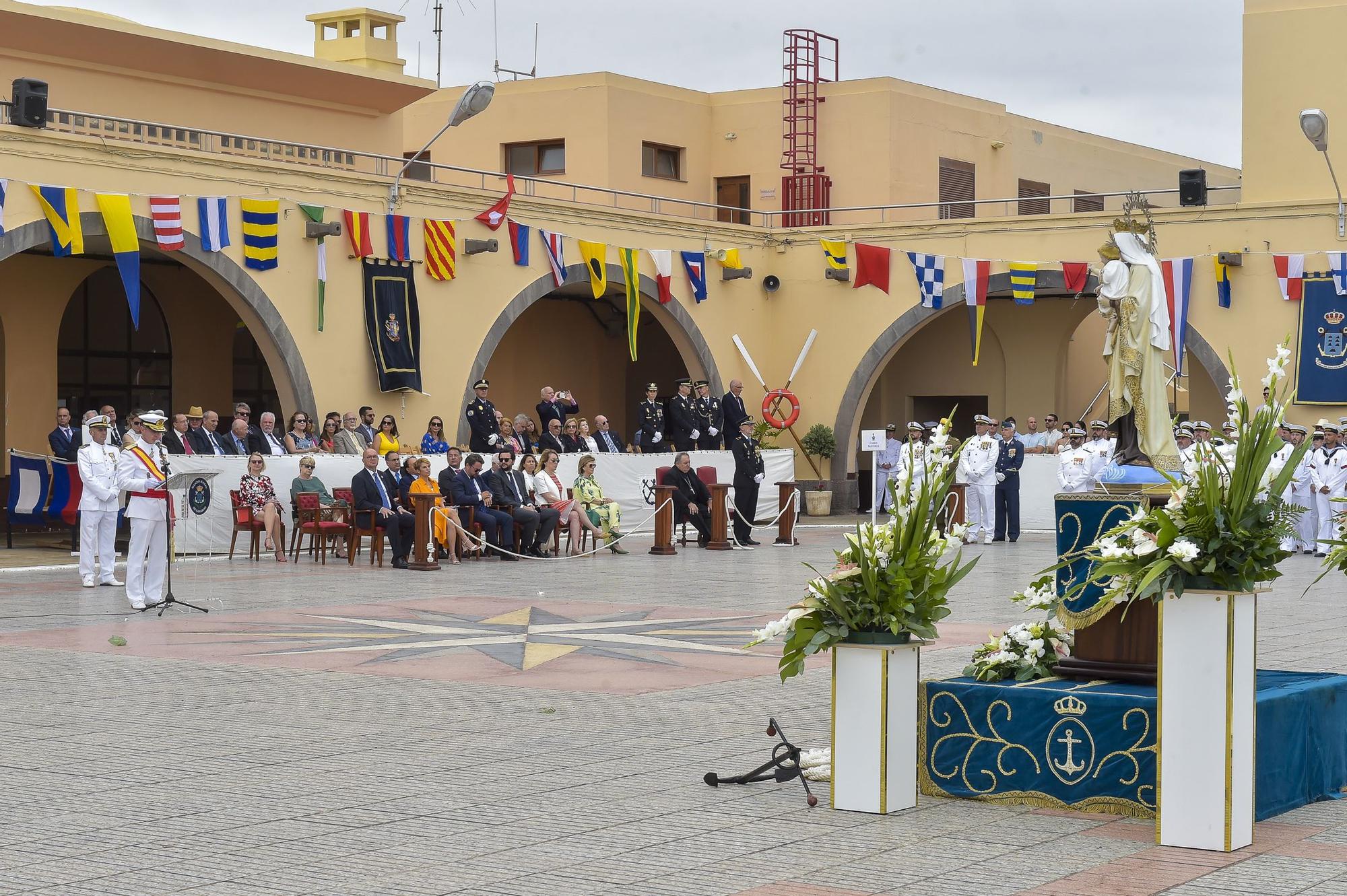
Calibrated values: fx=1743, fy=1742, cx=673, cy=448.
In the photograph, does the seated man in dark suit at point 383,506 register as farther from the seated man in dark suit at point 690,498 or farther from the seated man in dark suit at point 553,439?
the seated man in dark suit at point 553,439

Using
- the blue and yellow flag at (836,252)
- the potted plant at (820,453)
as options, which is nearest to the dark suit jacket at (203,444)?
the potted plant at (820,453)

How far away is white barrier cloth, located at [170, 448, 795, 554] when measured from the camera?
1847cm

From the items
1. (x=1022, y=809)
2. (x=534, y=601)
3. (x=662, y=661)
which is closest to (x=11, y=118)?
(x=534, y=601)

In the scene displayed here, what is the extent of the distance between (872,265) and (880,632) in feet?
75.6

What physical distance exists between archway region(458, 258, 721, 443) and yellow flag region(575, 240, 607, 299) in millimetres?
967

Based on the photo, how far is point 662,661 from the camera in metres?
10.8

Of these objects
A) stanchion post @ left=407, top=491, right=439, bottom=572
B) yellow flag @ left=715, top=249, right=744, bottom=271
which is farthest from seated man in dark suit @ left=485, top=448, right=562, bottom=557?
yellow flag @ left=715, top=249, right=744, bottom=271

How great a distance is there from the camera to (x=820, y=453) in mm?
29828

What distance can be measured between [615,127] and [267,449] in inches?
540

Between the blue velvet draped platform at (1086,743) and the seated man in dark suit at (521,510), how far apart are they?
1293 cm

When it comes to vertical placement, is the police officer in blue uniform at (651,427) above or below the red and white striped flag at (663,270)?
below

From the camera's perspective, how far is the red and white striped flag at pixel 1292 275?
85.3 ft

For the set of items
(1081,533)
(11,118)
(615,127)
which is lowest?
(1081,533)

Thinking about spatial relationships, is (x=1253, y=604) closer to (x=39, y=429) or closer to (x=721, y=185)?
(x=39, y=429)
